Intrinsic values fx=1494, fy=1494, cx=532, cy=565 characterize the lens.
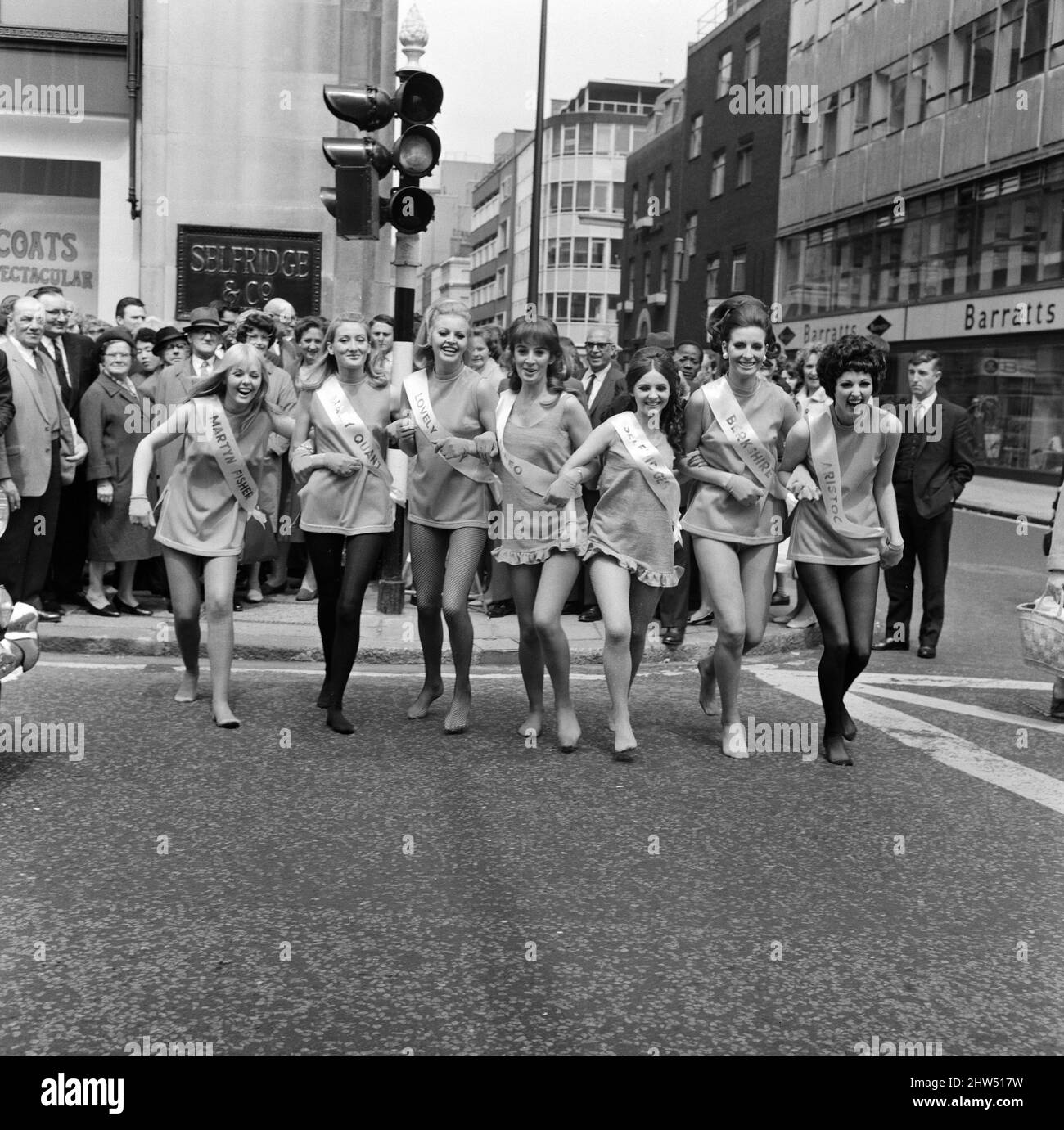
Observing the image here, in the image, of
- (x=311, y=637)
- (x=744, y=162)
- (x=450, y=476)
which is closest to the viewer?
(x=450, y=476)

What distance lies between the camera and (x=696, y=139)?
4962 cm

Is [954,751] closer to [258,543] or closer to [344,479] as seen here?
[344,479]

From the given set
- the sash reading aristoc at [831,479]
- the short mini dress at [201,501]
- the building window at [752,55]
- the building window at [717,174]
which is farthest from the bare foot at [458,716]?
the building window at [717,174]

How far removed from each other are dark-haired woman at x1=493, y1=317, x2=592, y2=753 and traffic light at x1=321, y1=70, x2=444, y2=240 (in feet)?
9.93

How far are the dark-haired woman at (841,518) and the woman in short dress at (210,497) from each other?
2.55 m

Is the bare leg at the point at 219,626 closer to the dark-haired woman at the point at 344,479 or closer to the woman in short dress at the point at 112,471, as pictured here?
the dark-haired woman at the point at 344,479

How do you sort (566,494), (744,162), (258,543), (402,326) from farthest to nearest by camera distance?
(744,162) → (258,543) → (402,326) → (566,494)

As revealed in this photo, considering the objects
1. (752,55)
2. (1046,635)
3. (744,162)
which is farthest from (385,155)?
(752,55)

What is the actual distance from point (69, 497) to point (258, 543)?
1301mm

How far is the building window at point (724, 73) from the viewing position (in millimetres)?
46156

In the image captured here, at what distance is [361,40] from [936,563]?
9.46 metres

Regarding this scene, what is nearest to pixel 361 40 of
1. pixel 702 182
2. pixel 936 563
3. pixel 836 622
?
pixel 936 563

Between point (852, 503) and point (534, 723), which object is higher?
point (852, 503)

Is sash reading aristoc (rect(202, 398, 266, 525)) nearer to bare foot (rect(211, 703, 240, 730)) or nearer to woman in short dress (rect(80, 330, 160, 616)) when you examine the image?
bare foot (rect(211, 703, 240, 730))
